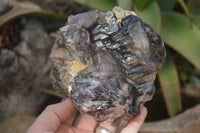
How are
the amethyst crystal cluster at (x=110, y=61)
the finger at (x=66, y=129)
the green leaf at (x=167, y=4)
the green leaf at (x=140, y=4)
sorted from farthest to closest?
the green leaf at (x=167, y=4) → the green leaf at (x=140, y=4) → the finger at (x=66, y=129) → the amethyst crystal cluster at (x=110, y=61)

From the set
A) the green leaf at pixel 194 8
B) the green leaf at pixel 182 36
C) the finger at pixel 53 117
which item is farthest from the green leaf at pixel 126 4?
the green leaf at pixel 194 8

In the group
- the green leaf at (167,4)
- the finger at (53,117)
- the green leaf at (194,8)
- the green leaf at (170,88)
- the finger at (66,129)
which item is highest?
the green leaf at (167,4)

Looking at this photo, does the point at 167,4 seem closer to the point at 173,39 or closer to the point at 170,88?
the point at 173,39

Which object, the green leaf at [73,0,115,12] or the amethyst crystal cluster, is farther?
the green leaf at [73,0,115,12]

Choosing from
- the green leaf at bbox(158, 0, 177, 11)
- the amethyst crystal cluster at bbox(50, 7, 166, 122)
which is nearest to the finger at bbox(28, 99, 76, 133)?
the amethyst crystal cluster at bbox(50, 7, 166, 122)

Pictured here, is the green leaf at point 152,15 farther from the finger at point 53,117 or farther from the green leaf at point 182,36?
the finger at point 53,117

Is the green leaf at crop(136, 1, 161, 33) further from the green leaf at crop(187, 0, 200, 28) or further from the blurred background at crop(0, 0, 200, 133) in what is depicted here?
the green leaf at crop(187, 0, 200, 28)

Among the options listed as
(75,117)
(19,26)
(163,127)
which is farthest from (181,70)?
(19,26)
